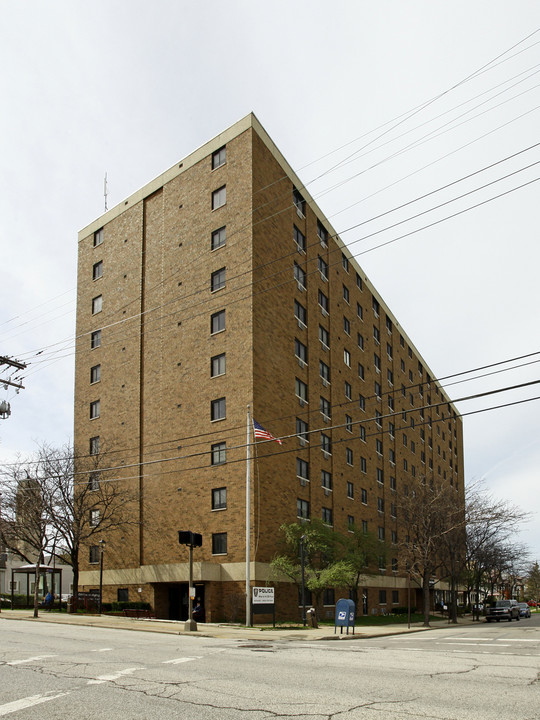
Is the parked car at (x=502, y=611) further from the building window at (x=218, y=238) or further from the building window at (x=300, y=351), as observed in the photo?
the building window at (x=218, y=238)

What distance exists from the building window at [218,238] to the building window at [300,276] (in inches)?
220

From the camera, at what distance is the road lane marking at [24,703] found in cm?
891

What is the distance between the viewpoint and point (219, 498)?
3647cm

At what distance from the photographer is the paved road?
29.1ft

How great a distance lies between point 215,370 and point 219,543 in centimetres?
928

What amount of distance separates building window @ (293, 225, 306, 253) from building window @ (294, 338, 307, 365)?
6.20 m

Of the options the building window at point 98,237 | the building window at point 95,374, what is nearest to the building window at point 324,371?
the building window at point 95,374

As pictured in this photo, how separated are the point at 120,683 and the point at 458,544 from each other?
42.5 metres

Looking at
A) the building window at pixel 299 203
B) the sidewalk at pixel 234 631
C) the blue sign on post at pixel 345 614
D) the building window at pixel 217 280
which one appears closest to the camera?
the sidewalk at pixel 234 631

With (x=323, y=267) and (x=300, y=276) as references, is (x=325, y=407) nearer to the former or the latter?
(x=300, y=276)

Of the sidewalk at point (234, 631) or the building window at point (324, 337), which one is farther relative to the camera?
the building window at point (324, 337)

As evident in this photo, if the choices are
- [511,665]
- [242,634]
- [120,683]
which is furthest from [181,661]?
[242,634]

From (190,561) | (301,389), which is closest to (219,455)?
(301,389)

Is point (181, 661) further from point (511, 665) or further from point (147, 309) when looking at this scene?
point (147, 309)
